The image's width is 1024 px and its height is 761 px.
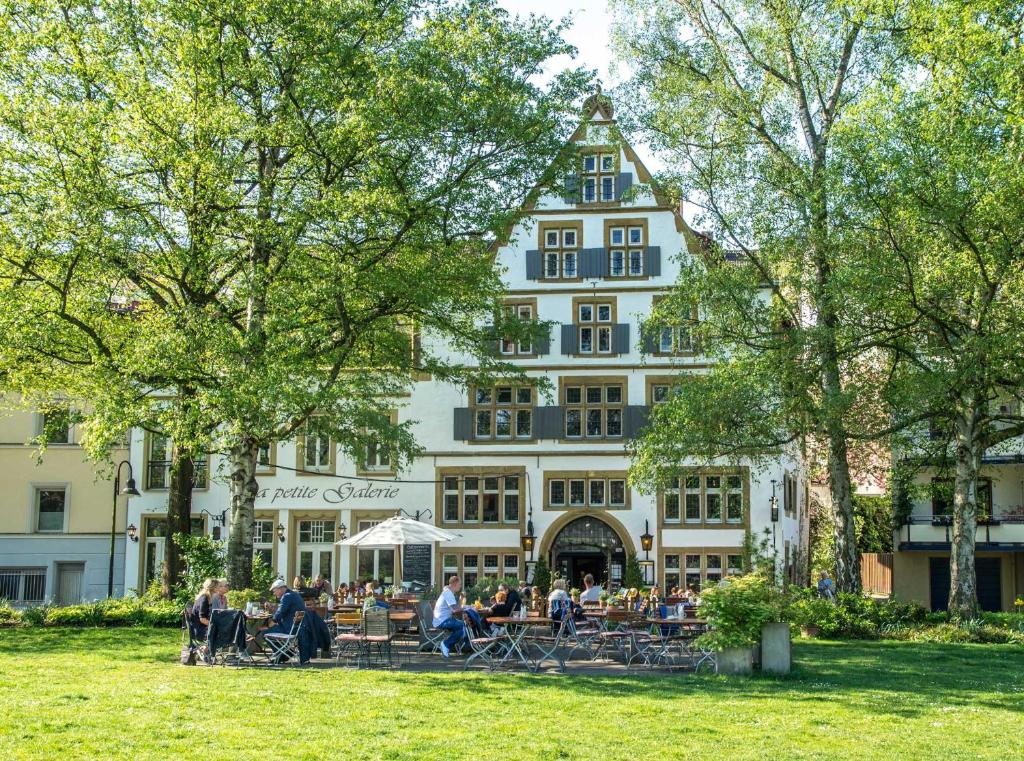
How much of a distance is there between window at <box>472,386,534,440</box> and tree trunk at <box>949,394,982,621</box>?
48.2 feet

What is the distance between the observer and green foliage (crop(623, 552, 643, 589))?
32.8 m

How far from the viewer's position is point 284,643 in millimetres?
16484

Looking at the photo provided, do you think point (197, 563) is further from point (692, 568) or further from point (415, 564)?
point (692, 568)

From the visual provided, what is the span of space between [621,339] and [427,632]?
17741mm

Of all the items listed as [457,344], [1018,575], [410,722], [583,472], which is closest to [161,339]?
[457,344]

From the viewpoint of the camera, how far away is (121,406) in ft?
58.2

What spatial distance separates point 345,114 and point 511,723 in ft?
41.2

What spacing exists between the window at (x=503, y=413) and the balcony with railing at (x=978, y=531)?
1654 cm

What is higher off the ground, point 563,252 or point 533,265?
point 563,252

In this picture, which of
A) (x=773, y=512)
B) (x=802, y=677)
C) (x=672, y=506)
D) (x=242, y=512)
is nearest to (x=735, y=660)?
(x=802, y=677)

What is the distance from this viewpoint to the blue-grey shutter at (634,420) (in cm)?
3384

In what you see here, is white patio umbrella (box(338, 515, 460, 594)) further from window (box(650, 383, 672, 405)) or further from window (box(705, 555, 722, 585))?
window (box(705, 555, 722, 585))

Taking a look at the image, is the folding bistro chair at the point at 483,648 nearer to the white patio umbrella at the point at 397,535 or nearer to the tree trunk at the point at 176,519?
the white patio umbrella at the point at 397,535

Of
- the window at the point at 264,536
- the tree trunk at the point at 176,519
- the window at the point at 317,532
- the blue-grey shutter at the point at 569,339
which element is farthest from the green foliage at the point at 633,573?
the tree trunk at the point at 176,519
